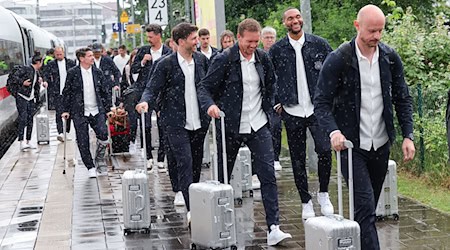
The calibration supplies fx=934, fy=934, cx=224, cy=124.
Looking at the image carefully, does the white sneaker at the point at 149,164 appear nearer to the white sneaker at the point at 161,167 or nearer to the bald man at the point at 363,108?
the white sneaker at the point at 161,167

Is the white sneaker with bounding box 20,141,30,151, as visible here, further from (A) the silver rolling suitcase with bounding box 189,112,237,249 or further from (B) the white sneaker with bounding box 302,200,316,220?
(A) the silver rolling suitcase with bounding box 189,112,237,249

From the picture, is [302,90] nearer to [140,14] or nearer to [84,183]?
[84,183]

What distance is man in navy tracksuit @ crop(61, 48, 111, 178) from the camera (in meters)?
12.9

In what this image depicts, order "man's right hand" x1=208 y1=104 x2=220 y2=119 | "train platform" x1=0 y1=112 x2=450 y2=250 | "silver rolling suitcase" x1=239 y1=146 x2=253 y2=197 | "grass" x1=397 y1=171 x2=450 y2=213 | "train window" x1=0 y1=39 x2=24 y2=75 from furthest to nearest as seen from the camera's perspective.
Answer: "train window" x1=0 y1=39 x2=24 y2=75, "silver rolling suitcase" x1=239 y1=146 x2=253 y2=197, "grass" x1=397 y1=171 x2=450 y2=213, "train platform" x1=0 y1=112 x2=450 y2=250, "man's right hand" x1=208 y1=104 x2=220 y2=119

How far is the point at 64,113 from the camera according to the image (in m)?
12.9

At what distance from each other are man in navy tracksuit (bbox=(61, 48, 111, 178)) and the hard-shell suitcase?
5358 millimetres

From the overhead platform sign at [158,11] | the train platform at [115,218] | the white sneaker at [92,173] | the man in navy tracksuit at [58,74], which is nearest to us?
the train platform at [115,218]

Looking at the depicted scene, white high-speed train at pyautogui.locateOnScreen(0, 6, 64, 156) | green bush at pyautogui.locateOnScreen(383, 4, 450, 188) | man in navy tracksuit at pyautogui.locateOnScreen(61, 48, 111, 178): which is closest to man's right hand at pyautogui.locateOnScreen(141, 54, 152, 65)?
man in navy tracksuit at pyautogui.locateOnScreen(61, 48, 111, 178)

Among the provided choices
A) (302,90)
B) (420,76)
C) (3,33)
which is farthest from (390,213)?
(3,33)

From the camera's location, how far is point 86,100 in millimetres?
12977

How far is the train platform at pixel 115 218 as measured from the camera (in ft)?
27.1

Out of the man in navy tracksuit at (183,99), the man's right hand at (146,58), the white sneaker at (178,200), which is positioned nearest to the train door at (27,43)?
the man's right hand at (146,58)

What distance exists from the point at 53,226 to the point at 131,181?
1267mm

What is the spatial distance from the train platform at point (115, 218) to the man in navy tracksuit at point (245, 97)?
0.77m
